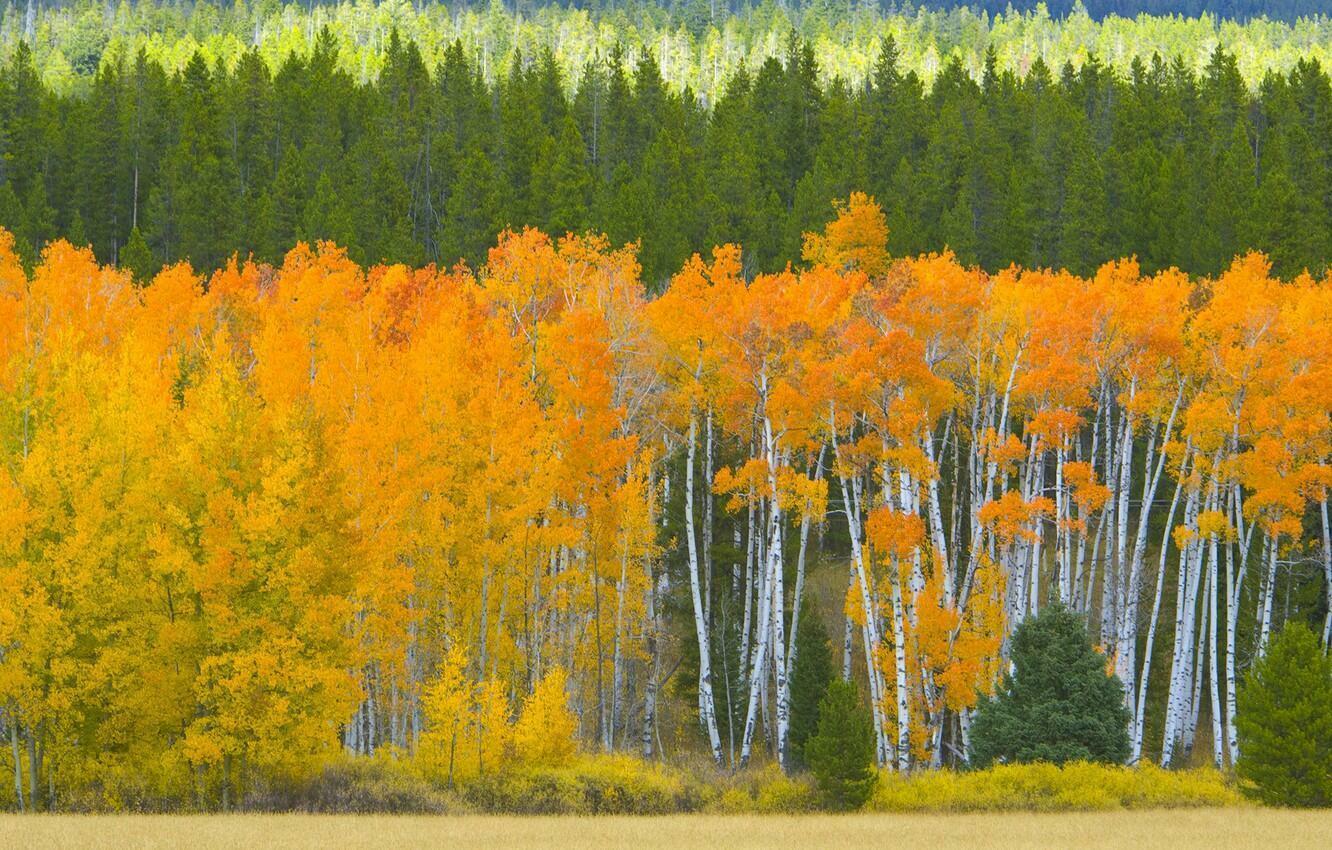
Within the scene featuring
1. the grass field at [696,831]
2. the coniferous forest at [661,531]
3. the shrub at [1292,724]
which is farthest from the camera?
the coniferous forest at [661,531]

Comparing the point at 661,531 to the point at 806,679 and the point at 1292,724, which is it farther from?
the point at 1292,724

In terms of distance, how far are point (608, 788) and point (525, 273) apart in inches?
638

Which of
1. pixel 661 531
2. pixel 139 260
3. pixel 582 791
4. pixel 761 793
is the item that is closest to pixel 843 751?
pixel 761 793

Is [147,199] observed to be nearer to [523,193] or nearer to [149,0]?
[523,193]

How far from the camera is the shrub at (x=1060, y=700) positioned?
97.7 ft

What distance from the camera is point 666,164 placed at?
3041 inches

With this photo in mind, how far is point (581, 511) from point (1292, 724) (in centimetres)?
1886

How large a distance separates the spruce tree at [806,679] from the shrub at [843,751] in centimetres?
804

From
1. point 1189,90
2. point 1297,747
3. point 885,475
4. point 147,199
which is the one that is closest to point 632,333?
point 885,475

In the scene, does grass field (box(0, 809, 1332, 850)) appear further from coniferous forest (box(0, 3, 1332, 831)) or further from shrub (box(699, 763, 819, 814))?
coniferous forest (box(0, 3, 1332, 831))

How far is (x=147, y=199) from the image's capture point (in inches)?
3130

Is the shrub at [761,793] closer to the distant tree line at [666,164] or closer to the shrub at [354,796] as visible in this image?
the shrub at [354,796]

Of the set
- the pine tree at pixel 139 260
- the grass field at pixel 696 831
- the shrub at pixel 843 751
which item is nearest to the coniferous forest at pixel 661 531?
the shrub at pixel 843 751

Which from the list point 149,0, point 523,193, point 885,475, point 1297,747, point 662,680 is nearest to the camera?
point 1297,747
